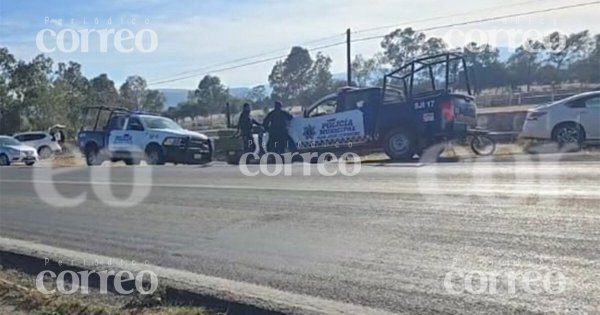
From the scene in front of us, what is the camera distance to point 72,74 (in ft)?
294

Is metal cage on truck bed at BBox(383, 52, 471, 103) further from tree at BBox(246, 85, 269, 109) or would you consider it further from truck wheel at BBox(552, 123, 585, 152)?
tree at BBox(246, 85, 269, 109)

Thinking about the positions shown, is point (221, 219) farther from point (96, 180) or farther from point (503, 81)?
point (503, 81)

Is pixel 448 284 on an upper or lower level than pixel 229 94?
lower

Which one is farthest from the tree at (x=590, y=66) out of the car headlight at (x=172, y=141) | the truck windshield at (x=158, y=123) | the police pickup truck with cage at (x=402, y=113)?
the car headlight at (x=172, y=141)

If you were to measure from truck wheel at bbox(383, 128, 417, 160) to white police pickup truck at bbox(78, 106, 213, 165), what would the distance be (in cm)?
764

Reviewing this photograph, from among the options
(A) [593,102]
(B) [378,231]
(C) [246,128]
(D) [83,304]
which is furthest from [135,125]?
(D) [83,304]

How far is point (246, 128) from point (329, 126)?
342cm

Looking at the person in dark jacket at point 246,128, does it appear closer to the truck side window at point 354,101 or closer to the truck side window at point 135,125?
the truck side window at point 354,101

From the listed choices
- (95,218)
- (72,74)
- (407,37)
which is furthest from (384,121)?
(72,74)

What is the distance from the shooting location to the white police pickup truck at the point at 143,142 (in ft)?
70.9

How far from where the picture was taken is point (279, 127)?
18.8 metres

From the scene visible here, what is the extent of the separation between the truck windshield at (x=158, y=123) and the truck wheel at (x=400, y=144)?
896cm

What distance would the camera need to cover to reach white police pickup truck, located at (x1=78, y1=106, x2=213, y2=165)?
2162 centimetres

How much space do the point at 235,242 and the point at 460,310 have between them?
321 cm
